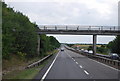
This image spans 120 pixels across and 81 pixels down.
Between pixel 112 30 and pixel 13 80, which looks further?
pixel 112 30

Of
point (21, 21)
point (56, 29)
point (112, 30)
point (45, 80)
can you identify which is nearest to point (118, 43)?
point (112, 30)

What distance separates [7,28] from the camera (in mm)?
28031

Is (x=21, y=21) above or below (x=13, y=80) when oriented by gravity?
above

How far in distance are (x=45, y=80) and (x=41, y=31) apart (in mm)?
39934

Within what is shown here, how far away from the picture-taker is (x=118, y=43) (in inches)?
2844

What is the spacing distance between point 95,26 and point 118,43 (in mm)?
20446

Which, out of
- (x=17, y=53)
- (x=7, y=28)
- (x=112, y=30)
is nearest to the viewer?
(x=7, y=28)

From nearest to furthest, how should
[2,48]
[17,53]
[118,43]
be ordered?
[2,48] < [17,53] < [118,43]

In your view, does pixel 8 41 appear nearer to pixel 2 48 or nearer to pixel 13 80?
pixel 2 48

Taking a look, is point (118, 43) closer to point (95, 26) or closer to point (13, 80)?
point (95, 26)

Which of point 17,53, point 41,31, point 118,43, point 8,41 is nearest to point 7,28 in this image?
point 8,41

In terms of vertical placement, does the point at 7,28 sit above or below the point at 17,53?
above

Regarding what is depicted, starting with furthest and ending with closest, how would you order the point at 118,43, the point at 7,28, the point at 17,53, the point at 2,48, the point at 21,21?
1. the point at 118,43
2. the point at 21,21
3. the point at 17,53
4. the point at 7,28
5. the point at 2,48

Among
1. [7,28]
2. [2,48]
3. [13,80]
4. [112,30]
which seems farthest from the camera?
[112,30]
